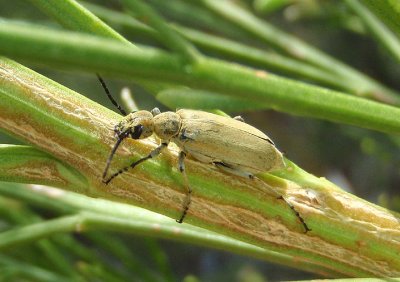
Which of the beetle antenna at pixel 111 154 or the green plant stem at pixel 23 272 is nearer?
the beetle antenna at pixel 111 154

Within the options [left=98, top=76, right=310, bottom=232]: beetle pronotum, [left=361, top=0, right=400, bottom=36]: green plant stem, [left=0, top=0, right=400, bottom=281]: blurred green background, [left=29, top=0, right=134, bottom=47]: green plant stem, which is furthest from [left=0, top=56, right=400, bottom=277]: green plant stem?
[left=0, top=0, right=400, bottom=281]: blurred green background

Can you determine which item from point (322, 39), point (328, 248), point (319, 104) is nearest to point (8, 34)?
point (319, 104)

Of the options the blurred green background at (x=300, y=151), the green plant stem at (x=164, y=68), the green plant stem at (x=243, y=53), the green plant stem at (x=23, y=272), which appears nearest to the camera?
the green plant stem at (x=164, y=68)

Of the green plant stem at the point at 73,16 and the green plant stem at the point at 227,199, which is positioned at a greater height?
the green plant stem at the point at 73,16

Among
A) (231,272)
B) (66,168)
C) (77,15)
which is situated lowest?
(231,272)

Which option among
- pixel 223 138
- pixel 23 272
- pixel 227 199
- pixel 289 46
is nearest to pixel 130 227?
pixel 227 199

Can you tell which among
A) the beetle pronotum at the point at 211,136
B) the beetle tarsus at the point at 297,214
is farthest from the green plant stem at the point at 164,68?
the beetle pronotum at the point at 211,136

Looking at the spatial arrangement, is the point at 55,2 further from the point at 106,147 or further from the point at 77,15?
the point at 106,147

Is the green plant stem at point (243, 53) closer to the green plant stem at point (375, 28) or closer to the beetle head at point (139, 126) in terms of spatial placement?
the green plant stem at point (375, 28)

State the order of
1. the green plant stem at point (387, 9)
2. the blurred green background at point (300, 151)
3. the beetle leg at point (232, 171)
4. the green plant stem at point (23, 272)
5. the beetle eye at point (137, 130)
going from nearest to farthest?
the green plant stem at point (387, 9) → the beetle leg at point (232, 171) → the beetle eye at point (137, 130) → the green plant stem at point (23, 272) → the blurred green background at point (300, 151)
